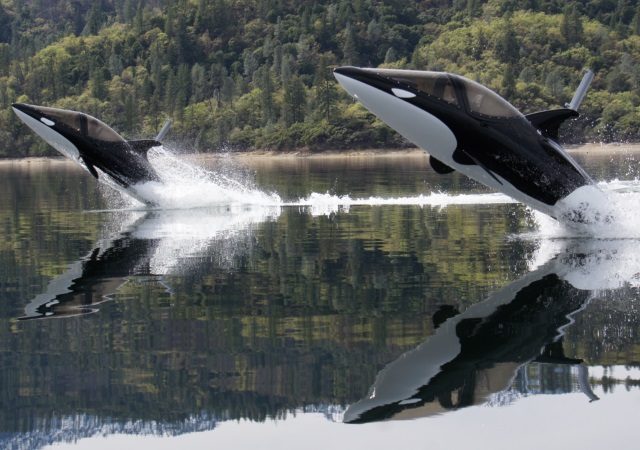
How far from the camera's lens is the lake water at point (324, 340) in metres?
11.6

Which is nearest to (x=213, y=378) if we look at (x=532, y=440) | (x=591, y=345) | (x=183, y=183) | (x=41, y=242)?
(x=532, y=440)

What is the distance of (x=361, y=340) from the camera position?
1525cm

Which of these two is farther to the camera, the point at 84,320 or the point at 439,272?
the point at 439,272

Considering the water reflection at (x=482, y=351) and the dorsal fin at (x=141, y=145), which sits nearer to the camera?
the water reflection at (x=482, y=351)

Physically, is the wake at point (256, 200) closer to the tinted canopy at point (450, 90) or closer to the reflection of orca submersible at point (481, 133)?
the reflection of orca submersible at point (481, 133)

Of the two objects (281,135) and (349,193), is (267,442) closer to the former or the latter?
(349,193)

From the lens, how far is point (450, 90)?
2666cm

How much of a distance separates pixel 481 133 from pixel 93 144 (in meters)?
20.1

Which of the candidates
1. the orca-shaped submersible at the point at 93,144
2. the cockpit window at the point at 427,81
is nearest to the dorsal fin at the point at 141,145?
the orca-shaped submersible at the point at 93,144

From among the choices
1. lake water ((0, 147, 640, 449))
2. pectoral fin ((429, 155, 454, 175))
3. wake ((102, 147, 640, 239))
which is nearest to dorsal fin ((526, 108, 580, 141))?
pectoral fin ((429, 155, 454, 175))

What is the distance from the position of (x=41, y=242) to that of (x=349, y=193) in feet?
77.8

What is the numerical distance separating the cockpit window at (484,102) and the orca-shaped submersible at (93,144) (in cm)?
1932

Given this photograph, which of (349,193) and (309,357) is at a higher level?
(349,193)

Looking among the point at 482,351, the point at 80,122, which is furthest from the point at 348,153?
the point at 482,351
